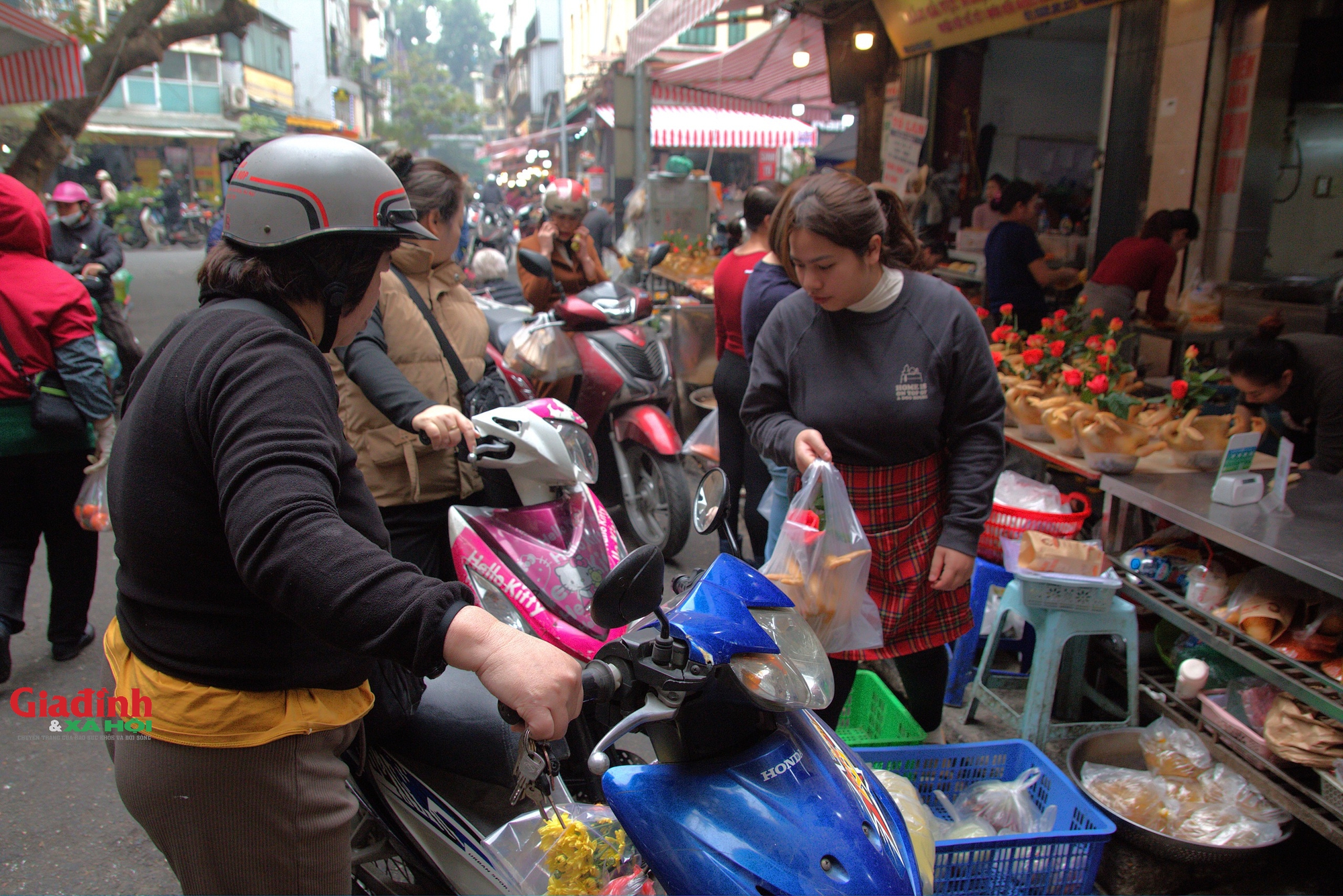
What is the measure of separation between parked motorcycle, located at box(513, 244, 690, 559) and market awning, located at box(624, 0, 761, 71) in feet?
12.6

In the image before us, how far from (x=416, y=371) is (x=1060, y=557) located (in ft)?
7.26

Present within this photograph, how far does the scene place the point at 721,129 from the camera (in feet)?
57.7

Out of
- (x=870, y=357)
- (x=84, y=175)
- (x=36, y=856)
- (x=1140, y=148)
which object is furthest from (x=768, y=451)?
(x=84, y=175)

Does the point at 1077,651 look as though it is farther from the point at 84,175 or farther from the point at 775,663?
the point at 84,175

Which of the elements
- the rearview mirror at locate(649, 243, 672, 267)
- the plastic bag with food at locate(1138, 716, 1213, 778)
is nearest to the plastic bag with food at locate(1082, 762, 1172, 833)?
the plastic bag with food at locate(1138, 716, 1213, 778)

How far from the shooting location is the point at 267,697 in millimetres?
1362

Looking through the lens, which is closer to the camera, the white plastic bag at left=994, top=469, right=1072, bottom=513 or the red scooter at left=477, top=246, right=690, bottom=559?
the white plastic bag at left=994, top=469, right=1072, bottom=513

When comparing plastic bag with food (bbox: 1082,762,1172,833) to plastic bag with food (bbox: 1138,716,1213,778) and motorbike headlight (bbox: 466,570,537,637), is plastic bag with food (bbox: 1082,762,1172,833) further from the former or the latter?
motorbike headlight (bbox: 466,570,537,637)

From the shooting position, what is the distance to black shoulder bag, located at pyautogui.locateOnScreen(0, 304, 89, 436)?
10.9ft

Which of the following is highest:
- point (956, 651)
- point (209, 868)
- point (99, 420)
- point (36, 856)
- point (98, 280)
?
point (98, 280)

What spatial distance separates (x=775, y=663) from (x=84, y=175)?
39.8 metres

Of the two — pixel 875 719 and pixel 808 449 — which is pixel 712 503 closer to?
pixel 808 449

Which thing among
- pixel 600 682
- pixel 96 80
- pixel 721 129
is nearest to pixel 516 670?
pixel 600 682

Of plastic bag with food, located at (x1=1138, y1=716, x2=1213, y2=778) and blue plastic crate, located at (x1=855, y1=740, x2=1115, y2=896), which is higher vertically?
blue plastic crate, located at (x1=855, y1=740, x2=1115, y2=896)
